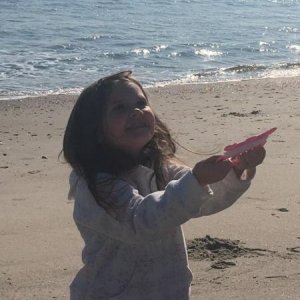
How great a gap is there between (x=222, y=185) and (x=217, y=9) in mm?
25867

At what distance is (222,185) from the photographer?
277 cm

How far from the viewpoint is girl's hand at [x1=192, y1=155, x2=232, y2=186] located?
236cm

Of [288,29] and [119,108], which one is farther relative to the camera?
[288,29]

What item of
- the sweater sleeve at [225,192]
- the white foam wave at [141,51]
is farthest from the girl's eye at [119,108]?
the white foam wave at [141,51]

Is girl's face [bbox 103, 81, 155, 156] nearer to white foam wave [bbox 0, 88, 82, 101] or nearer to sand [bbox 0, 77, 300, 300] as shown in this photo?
sand [bbox 0, 77, 300, 300]

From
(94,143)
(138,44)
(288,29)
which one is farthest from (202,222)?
(288,29)

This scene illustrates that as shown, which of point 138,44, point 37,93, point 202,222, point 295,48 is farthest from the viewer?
point 295,48

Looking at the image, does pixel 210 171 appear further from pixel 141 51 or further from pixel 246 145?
pixel 141 51

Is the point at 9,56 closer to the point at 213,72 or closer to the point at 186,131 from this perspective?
the point at 213,72

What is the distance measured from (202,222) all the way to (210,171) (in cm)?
286

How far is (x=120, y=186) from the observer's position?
104 inches

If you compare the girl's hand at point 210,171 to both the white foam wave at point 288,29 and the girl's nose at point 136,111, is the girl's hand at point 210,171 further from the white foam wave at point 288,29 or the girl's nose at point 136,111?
the white foam wave at point 288,29

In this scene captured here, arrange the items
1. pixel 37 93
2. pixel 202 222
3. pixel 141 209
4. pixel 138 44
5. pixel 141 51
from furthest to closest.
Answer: pixel 138 44, pixel 141 51, pixel 37 93, pixel 202 222, pixel 141 209

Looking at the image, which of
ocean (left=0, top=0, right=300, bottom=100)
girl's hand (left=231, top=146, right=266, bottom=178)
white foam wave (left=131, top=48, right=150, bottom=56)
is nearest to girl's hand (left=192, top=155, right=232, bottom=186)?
girl's hand (left=231, top=146, right=266, bottom=178)
